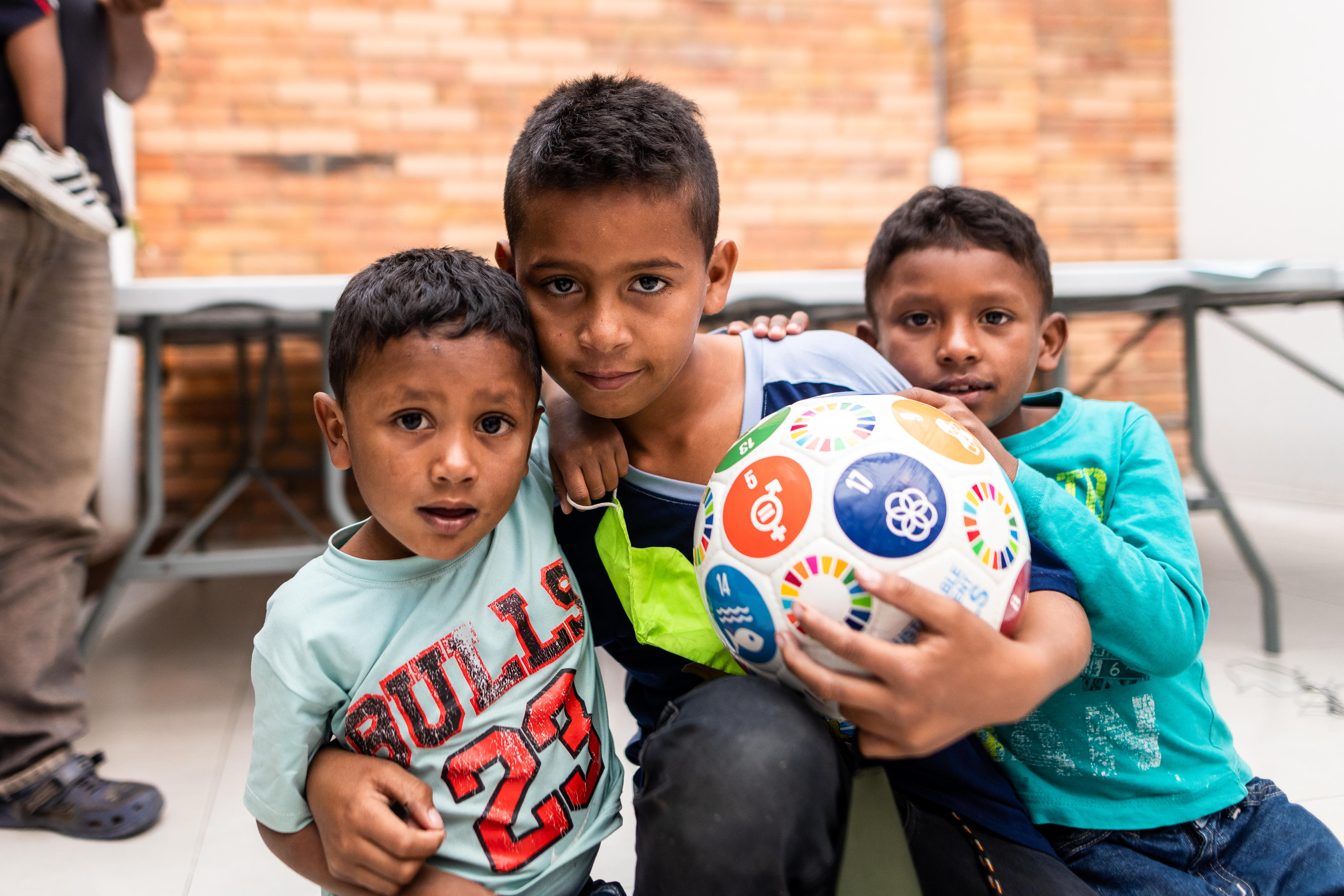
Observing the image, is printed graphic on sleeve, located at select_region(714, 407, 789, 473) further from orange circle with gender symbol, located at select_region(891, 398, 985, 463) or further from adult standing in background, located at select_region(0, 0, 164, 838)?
adult standing in background, located at select_region(0, 0, 164, 838)

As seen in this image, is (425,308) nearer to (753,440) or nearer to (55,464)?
(753,440)

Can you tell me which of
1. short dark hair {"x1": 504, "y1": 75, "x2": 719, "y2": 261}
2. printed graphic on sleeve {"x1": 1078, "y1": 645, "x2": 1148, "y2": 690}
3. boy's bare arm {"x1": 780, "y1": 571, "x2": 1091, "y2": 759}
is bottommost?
printed graphic on sleeve {"x1": 1078, "y1": 645, "x2": 1148, "y2": 690}

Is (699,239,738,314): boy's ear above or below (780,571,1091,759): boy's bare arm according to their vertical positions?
above

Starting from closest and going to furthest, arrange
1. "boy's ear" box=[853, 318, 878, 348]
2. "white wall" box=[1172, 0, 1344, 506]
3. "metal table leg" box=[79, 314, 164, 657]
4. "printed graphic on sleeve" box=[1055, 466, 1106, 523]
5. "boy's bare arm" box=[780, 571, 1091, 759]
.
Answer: "boy's bare arm" box=[780, 571, 1091, 759], "printed graphic on sleeve" box=[1055, 466, 1106, 523], "boy's ear" box=[853, 318, 878, 348], "metal table leg" box=[79, 314, 164, 657], "white wall" box=[1172, 0, 1344, 506]

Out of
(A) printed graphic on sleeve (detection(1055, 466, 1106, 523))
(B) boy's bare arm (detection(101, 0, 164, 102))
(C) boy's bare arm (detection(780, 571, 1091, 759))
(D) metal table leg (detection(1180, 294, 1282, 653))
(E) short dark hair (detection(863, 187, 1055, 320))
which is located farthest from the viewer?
(D) metal table leg (detection(1180, 294, 1282, 653))

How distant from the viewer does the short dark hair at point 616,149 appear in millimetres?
943

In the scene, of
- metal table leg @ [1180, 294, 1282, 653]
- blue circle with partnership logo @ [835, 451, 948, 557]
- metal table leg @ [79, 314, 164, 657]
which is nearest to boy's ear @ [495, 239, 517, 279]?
blue circle with partnership logo @ [835, 451, 948, 557]

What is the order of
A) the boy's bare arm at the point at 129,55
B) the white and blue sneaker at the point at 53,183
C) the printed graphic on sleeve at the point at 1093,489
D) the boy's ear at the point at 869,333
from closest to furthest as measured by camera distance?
the printed graphic on sleeve at the point at 1093,489
the boy's ear at the point at 869,333
the white and blue sneaker at the point at 53,183
the boy's bare arm at the point at 129,55

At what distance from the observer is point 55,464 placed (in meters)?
1.70

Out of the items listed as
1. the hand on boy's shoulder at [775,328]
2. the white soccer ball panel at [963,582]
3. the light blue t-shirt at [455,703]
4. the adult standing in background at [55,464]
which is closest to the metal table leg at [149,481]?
the adult standing in background at [55,464]

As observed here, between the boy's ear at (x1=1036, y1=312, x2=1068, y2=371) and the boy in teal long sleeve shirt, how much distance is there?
8 cm

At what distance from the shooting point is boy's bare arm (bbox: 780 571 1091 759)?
2.31 feet

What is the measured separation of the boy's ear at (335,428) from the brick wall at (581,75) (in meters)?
3.13

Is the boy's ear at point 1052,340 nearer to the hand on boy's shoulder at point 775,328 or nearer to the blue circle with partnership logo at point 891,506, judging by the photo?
the hand on boy's shoulder at point 775,328
